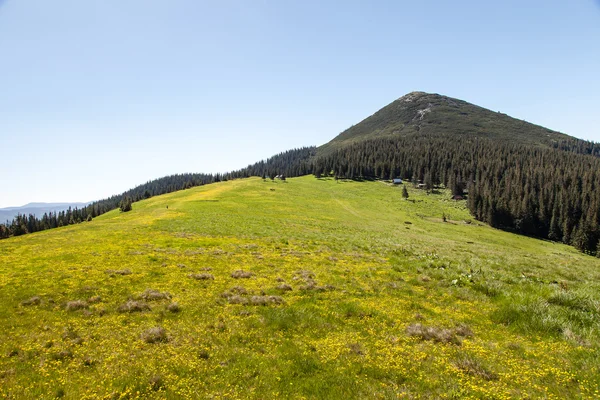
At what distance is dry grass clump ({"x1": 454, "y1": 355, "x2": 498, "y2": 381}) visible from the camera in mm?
8957

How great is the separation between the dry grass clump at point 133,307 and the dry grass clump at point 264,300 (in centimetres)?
531

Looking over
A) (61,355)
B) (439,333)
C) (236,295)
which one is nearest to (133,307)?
(61,355)

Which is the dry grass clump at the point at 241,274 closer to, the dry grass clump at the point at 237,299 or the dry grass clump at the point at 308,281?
the dry grass clump at the point at 308,281

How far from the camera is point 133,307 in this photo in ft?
46.2

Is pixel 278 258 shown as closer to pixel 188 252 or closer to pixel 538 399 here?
pixel 188 252

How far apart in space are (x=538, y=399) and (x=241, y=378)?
28.6 ft

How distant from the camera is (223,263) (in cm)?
2295

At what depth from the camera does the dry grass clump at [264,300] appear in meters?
15.1

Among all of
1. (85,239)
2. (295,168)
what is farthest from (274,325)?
(295,168)

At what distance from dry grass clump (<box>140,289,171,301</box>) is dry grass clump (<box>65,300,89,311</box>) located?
2.51m

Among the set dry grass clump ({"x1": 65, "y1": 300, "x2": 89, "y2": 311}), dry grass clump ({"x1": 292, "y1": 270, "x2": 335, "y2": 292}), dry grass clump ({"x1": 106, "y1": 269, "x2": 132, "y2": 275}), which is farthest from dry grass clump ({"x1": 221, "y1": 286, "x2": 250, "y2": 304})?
dry grass clump ({"x1": 106, "y1": 269, "x2": 132, "y2": 275})

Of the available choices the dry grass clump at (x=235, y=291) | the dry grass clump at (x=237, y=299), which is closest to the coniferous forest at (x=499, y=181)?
the dry grass clump at (x=235, y=291)

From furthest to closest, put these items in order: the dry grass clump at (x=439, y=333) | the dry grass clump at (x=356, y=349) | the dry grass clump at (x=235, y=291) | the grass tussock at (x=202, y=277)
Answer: the grass tussock at (x=202, y=277)
the dry grass clump at (x=235, y=291)
the dry grass clump at (x=439, y=333)
the dry grass clump at (x=356, y=349)

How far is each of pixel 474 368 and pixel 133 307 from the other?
593 inches
